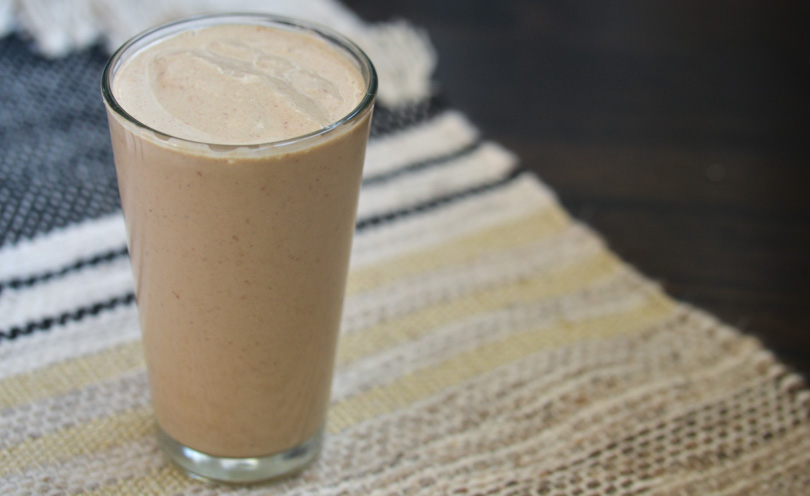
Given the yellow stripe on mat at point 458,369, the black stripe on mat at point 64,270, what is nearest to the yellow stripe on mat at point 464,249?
the yellow stripe on mat at point 458,369

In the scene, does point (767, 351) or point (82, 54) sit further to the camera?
point (82, 54)

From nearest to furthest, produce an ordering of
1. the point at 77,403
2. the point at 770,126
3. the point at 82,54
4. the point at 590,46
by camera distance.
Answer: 1. the point at 77,403
2. the point at 82,54
3. the point at 770,126
4. the point at 590,46

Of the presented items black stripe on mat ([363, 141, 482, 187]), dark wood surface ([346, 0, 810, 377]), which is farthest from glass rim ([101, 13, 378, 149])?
dark wood surface ([346, 0, 810, 377])

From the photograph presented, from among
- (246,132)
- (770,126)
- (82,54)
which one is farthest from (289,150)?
(770,126)

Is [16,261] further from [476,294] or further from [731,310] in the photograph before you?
[731,310]

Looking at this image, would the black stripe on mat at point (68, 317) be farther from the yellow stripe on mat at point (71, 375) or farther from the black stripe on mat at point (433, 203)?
the black stripe on mat at point (433, 203)
